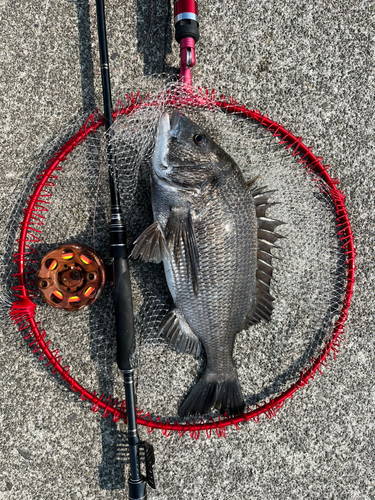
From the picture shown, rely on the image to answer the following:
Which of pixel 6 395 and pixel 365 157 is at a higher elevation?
pixel 365 157

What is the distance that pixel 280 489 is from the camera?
2.13 metres

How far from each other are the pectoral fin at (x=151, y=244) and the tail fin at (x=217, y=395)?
70 centimetres

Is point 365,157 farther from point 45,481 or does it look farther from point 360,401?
point 45,481

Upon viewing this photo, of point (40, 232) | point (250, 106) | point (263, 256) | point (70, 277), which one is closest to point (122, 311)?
point (70, 277)

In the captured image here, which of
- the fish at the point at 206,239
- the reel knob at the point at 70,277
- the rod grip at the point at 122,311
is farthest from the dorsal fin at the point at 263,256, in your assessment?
the reel knob at the point at 70,277

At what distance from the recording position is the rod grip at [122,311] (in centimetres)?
178

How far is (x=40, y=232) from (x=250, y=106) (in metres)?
1.38

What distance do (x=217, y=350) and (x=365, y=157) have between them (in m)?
1.45

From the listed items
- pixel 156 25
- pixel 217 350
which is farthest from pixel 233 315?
pixel 156 25

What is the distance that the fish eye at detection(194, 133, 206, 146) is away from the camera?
1757 millimetres

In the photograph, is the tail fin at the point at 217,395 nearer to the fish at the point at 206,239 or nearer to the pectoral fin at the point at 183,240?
the fish at the point at 206,239

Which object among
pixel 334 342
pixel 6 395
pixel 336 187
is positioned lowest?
pixel 6 395

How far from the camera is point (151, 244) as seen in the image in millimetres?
1792

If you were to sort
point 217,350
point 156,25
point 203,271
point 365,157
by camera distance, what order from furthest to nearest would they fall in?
point 365,157
point 156,25
point 217,350
point 203,271
